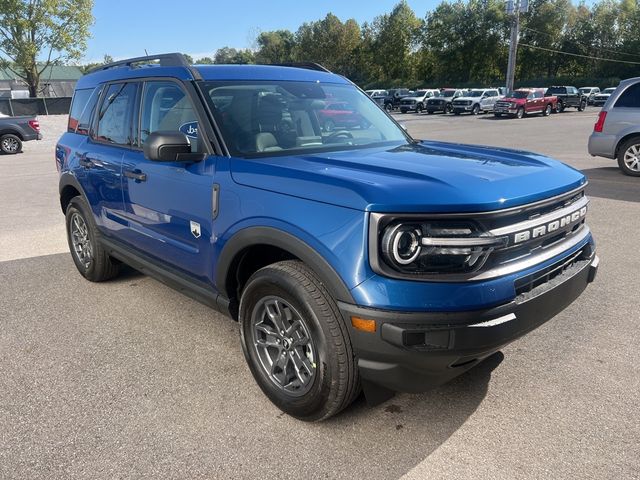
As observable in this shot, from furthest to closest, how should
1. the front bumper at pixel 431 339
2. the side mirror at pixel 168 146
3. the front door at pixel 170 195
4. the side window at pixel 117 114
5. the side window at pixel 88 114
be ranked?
the side window at pixel 88 114
the side window at pixel 117 114
the front door at pixel 170 195
the side mirror at pixel 168 146
the front bumper at pixel 431 339

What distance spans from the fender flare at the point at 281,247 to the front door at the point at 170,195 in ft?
0.56

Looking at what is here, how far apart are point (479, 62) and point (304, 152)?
78810 mm

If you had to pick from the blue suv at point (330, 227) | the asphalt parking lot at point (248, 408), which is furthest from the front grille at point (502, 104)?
the blue suv at point (330, 227)

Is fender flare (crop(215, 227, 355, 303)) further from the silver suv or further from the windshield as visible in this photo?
the silver suv

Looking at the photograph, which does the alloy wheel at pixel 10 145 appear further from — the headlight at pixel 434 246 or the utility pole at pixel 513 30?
the utility pole at pixel 513 30

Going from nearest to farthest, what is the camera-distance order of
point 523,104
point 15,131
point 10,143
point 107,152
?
point 107,152 < point 15,131 < point 10,143 < point 523,104

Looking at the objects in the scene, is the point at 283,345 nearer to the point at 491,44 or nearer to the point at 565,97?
the point at 565,97

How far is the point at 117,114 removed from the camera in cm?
420

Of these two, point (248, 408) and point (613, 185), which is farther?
point (613, 185)

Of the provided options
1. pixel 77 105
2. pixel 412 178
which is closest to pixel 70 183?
pixel 77 105

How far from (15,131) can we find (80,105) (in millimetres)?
14625

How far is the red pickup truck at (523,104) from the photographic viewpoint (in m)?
31.6

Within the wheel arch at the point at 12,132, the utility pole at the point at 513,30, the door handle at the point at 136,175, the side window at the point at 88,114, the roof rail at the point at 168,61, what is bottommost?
the wheel arch at the point at 12,132

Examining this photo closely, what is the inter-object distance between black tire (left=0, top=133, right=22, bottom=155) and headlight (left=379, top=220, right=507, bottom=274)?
18677 mm
